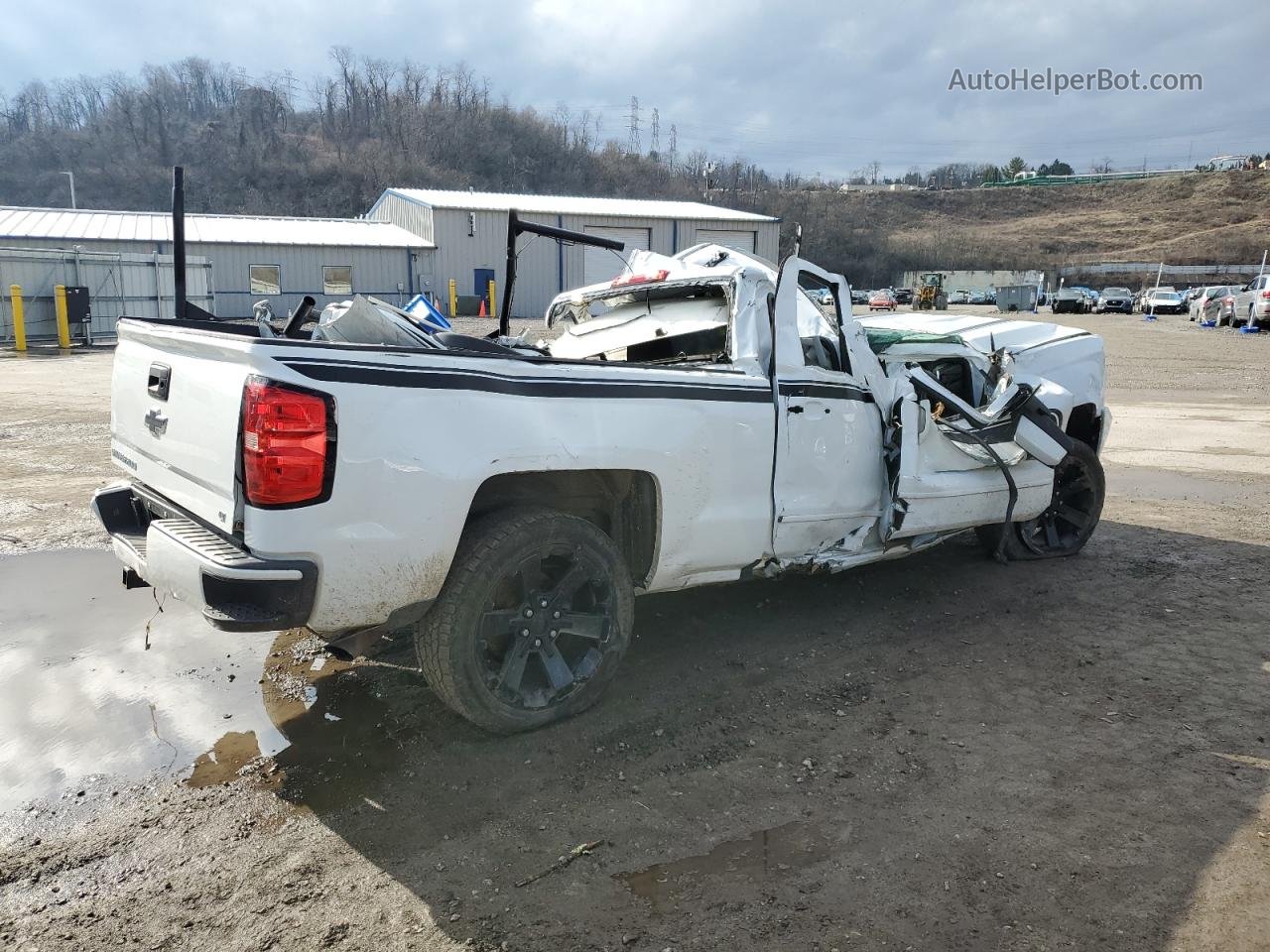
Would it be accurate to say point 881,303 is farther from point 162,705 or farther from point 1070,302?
point 162,705

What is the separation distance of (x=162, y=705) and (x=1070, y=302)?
1951 inches

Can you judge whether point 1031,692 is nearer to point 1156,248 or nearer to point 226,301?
point 226,301

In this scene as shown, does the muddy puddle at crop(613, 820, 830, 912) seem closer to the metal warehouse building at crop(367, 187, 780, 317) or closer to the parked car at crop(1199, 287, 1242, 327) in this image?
the metal warehouse building at crop(367, 187, 780, 317)

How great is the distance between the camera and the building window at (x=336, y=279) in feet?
108

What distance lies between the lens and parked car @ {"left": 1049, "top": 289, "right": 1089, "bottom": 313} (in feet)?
150

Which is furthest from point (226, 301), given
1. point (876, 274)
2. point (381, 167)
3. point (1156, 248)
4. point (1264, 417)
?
point (1156, 248)

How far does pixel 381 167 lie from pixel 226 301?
44.2 metres

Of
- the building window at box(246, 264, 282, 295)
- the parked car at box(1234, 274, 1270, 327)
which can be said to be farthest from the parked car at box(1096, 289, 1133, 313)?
the building window at box(246, 264, 282, 295)

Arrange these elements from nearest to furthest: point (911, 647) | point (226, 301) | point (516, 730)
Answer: point (516, 730), point (911, 647), point (226, 301)

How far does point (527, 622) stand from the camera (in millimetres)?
3422

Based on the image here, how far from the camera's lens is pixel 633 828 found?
9.60 feet

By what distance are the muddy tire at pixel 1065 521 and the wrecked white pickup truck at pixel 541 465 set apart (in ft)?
1.62

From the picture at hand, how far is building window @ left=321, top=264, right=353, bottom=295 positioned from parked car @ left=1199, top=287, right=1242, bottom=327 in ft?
99.6

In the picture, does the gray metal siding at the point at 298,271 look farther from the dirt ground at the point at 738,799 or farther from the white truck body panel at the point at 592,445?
the dirt ground at the point at 738,799
